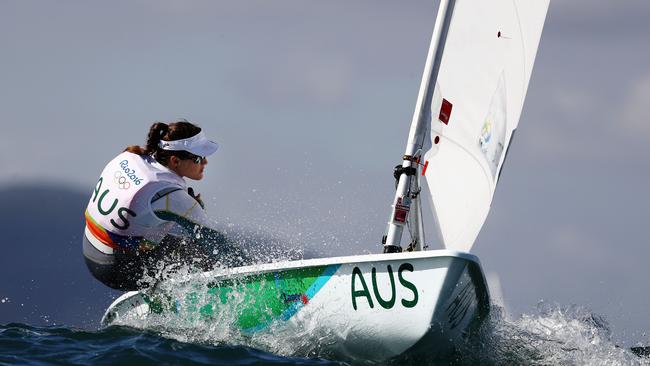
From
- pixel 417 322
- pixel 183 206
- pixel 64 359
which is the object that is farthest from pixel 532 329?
pixel 64 359

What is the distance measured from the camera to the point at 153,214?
619 centimetres

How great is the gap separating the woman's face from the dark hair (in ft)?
0.14

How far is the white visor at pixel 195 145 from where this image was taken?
6.45 meters

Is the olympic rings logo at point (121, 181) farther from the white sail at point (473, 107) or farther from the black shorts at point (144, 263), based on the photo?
the white sail at point (473, 107)

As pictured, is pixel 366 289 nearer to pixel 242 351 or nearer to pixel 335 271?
pixel 335 271

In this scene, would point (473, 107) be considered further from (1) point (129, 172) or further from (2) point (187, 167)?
(1) point (129, 172)

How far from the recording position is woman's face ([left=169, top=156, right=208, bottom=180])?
646 centimetres

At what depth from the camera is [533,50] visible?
6992 millimetres

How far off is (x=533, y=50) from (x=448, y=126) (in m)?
1.10

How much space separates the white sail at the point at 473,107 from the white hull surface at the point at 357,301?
2.92ft

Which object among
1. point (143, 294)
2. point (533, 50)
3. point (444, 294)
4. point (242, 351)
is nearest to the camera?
point (444, 294)

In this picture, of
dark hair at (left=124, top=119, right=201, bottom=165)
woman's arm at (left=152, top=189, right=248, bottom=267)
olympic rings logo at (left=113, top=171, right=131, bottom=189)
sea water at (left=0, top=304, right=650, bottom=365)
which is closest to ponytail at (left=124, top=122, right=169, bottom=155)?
dark hair at (left=124, top=119, right=201, bottom=165)

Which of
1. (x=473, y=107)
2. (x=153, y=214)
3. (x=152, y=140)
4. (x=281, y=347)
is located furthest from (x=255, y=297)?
(x=473, y=107)

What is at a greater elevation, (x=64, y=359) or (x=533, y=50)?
(x=533, y=50)
